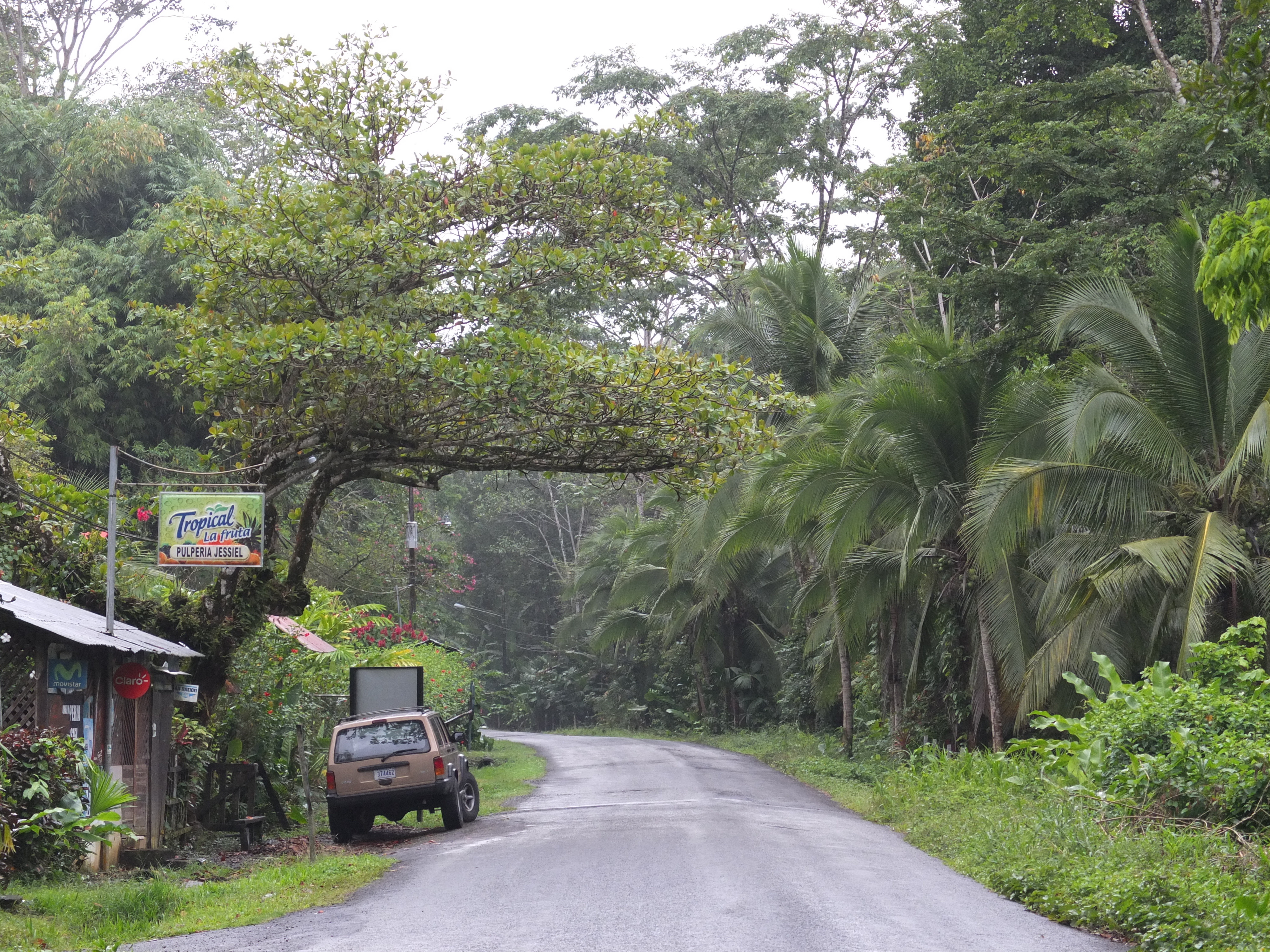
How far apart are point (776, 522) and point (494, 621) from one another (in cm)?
4445

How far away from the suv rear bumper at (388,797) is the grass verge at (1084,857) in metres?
5.77

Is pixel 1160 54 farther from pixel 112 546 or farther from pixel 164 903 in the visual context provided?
pixel 164 903

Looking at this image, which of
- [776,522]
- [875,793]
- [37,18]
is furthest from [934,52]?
[37,18]

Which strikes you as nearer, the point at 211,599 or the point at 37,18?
the point at 211,599

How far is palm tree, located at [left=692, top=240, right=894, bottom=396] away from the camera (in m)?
26.6

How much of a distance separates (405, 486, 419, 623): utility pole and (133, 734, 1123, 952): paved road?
52.5 feet

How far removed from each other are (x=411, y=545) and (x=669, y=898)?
23.4 metres

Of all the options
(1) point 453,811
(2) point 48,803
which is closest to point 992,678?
(1) point 453,811

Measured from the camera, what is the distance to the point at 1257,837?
31.0 ft

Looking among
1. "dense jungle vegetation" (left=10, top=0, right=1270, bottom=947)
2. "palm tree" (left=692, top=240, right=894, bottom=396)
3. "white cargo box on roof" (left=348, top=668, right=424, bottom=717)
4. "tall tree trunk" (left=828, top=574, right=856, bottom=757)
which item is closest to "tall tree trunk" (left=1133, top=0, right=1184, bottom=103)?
"dense jungle vegetation" (left=10, top=0, right=1270, bottom=947)

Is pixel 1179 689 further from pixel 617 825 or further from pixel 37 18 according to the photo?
pixel 37 18

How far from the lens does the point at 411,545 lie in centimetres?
3159

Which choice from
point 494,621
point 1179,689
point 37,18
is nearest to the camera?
point 1179,689

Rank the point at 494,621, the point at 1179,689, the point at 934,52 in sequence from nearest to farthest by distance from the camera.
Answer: the point at 1179,689
the point at 934,52
the point at 494,621
